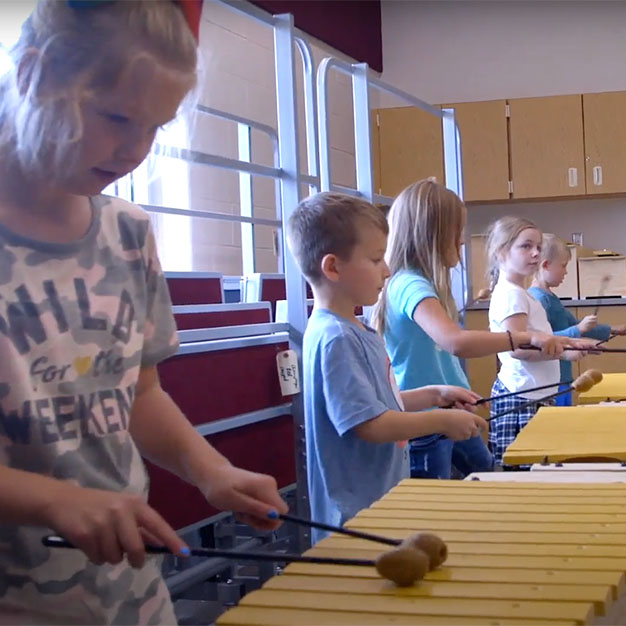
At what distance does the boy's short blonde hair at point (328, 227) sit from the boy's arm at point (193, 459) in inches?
38.5

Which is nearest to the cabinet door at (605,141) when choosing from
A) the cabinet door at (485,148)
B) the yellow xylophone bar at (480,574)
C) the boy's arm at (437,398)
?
the cabinet door at (485,148)

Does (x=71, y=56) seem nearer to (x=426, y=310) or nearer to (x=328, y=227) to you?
(x=328, y=227)

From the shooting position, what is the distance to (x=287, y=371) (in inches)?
110

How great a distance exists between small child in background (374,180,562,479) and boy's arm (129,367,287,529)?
4.63 ft

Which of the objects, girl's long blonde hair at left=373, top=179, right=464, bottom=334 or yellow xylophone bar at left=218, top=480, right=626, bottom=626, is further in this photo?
girl's long blonde hair at left=373, top=179, right=464, bottom=334

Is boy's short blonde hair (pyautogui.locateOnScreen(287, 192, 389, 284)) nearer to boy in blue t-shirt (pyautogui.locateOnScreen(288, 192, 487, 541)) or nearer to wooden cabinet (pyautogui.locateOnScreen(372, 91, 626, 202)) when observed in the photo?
boy in blue t-shirt (pyautogui.locateOnScreen(288, 192, 487, 541))

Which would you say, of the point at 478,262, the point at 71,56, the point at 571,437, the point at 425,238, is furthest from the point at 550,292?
the point at 71,56

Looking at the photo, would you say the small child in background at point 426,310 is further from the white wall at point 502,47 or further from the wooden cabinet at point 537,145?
the white wall at point 502,47

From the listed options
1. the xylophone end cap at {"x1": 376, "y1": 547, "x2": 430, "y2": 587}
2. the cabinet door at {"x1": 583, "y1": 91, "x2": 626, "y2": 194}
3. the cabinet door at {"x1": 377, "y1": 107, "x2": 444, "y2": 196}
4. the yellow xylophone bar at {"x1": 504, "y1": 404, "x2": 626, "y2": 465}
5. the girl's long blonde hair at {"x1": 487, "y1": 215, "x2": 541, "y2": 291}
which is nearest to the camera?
the xylophone end cap at {"x1": 376, "y1": 547, "x2": 430, "y2": 587}

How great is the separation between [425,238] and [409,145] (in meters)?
4.48

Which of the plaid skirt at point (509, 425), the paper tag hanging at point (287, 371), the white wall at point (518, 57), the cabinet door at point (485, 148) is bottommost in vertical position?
the plaid skirt at point (509, 425)

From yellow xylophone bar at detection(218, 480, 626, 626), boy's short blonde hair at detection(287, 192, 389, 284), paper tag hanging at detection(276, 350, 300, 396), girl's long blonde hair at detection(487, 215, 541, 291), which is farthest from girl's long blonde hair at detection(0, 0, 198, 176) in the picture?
girl's long blonde hair at detection(487, 215, 541, 291)

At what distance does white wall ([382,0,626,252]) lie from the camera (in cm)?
716

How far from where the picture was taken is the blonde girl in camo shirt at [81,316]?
0.97 metres
